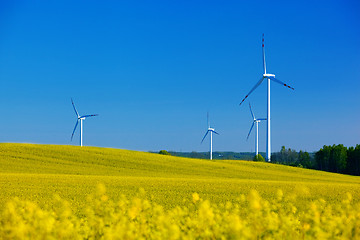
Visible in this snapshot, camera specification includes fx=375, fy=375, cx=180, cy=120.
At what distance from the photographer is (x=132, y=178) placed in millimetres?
30203

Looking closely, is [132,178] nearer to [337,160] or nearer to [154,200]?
[154,200]

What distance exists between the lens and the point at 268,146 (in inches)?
2702

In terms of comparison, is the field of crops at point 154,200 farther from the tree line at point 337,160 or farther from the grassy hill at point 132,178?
the tree line at point 337,160

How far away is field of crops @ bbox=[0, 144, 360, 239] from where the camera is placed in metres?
7.38

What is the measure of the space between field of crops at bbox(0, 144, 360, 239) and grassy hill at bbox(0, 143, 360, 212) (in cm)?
6

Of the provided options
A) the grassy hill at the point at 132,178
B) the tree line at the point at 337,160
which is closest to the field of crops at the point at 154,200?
the grassy hill at the point at 132,178

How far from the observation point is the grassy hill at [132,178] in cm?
2106

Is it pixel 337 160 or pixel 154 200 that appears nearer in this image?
pixel 154 200

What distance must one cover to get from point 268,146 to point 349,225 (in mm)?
62283

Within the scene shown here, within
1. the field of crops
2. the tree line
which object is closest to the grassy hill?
the field of crops

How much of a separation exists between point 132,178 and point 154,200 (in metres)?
12.0

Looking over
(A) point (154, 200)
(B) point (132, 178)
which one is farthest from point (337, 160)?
(A) point (154, 200)

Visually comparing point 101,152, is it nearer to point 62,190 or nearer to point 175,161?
point 175,161

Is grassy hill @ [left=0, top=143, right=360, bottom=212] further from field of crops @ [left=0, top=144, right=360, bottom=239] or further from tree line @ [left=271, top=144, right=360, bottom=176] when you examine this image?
tree line @ [left=271, top=144, right=360, bottom=176]
